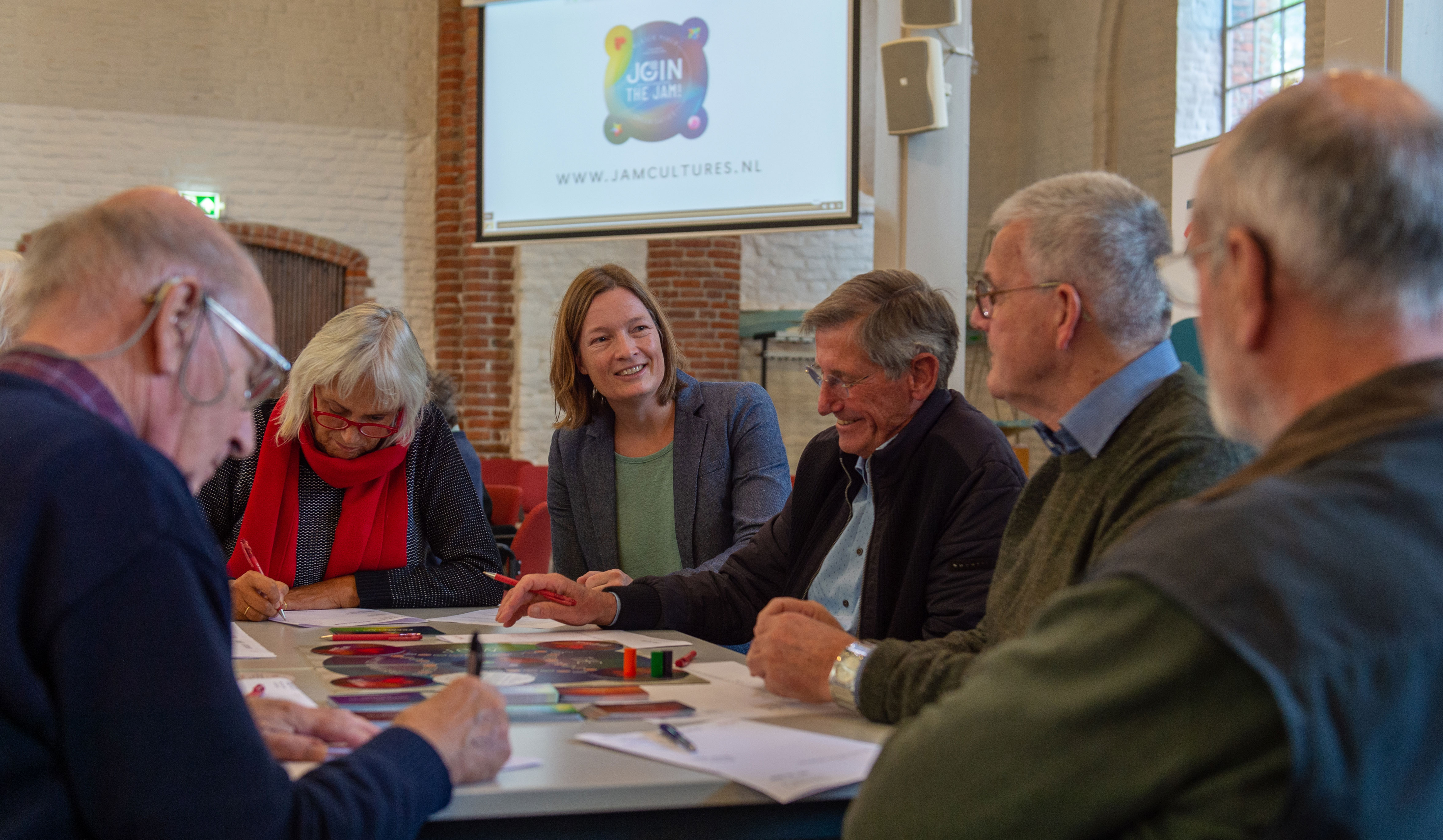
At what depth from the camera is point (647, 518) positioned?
340 cm

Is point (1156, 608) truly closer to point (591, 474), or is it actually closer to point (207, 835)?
point (207, 835)

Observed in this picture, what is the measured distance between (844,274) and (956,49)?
4223mm

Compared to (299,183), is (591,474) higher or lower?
lower

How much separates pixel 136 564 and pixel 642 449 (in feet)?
7.75

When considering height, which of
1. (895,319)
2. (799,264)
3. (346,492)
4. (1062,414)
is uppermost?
(799,264)

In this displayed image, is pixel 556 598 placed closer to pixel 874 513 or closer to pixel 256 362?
pixel 874 513

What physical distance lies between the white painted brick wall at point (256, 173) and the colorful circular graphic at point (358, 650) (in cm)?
764

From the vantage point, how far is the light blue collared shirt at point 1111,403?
1.75 m

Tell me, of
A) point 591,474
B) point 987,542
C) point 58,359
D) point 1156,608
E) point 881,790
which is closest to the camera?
point 1156,608

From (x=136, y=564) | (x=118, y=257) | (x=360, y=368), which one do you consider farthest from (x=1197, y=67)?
(x=136, y=564)

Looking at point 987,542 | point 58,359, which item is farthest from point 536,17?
point 58,359

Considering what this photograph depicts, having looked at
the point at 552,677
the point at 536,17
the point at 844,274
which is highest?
the point at 536,17

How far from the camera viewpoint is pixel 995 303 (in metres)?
1.89

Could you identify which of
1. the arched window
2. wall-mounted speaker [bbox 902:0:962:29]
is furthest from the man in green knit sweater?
the arched window
